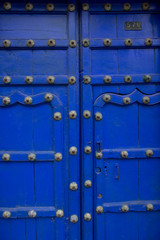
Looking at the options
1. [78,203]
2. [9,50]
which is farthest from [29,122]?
[78,203]

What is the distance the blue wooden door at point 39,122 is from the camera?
1.41 metres

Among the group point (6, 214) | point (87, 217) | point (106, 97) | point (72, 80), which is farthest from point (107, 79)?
point (6, 214)

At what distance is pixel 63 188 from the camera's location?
144 cm

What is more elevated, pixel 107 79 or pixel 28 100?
pixel 107 79

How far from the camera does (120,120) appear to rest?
1459 millimetres

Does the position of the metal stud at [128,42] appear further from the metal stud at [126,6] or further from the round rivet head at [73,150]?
the round rivet head at [73,150]

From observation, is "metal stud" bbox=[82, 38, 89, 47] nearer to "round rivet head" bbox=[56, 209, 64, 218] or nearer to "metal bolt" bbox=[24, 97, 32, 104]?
"metal bolt" bbox=[24, 97, 32, 104]

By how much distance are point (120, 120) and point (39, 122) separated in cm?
50

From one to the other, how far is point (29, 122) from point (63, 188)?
0.46 meters

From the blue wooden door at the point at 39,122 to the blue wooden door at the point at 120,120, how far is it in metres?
0.08

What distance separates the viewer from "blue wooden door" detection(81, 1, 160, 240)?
1427 millimetres

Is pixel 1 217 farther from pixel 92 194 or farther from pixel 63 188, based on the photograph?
pixel 92 194

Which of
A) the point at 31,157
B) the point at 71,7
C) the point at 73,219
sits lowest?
the point at 73,219

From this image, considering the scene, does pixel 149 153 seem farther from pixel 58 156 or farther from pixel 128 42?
pixel 128 42
